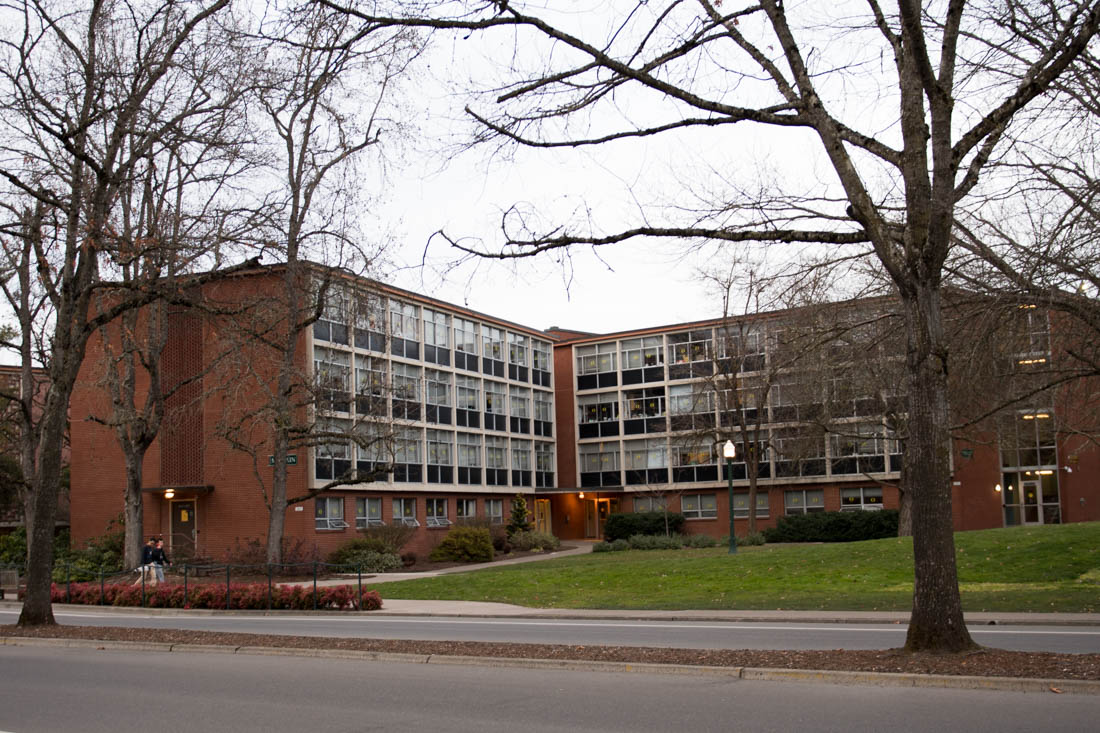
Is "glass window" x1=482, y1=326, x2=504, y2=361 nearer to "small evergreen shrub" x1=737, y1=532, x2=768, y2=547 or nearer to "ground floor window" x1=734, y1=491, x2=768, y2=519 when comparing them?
"ground floor window" x1=734, y1=491, x2=768, y2=519

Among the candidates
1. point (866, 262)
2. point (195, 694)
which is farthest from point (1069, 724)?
point (866, 262)

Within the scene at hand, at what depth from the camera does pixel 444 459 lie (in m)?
50.1

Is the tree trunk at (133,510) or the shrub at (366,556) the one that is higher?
the tree trunk at (133,510)

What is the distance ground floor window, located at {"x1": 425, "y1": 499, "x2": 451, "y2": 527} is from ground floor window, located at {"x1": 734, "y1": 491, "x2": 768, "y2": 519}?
15.8 meters

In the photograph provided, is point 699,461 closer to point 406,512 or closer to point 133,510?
point 406,512

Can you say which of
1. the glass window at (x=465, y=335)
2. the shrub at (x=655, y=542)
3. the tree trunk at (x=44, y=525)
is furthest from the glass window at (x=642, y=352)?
the tree trunk at (x=44, y=525)

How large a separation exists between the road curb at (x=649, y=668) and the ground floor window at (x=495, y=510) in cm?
3808

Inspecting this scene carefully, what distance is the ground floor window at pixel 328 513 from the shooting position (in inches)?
1647

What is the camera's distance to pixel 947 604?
1041 centimetres

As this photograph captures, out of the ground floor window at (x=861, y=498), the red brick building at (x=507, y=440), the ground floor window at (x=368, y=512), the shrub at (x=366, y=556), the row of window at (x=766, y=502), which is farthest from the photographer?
the row of window at (x=766, y=502)

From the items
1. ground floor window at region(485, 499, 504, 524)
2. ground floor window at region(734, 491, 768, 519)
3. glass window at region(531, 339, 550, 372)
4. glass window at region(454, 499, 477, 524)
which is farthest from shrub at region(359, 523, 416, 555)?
ground floor window at region(734, 491, 768, 519)

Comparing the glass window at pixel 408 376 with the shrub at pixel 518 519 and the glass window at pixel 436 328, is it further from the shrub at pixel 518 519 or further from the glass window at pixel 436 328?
the shrub at pixel 518 519

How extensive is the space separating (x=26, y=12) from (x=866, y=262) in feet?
46.1

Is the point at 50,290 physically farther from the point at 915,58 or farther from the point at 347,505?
the point at 347,505
